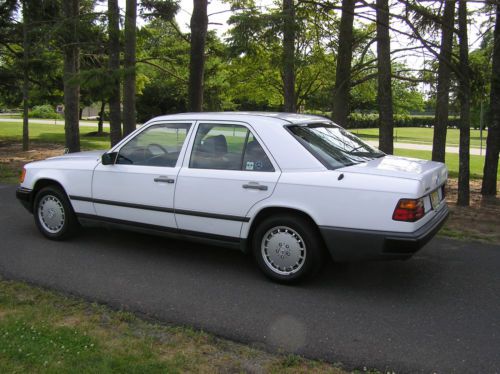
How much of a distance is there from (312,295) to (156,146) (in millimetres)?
2396

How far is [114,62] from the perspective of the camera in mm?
12648

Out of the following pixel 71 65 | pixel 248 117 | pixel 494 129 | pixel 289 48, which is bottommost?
pixel 248 117

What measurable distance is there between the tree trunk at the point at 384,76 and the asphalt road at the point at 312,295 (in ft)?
13.1

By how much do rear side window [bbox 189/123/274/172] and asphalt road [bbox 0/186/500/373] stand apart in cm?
111

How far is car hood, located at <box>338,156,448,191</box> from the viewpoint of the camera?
14.3ft

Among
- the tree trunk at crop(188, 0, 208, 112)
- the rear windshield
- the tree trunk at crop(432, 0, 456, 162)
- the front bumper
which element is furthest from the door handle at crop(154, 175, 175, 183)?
the tree trunk at crop(188, 0, 208, 112)

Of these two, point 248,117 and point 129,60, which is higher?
point 129,60

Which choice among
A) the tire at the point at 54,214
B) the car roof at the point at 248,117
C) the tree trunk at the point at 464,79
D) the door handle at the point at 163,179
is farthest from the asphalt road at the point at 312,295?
the tree trunk at the point at 464,79

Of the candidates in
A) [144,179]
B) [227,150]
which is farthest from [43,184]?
[227,150]

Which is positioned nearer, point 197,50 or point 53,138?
point 197,50

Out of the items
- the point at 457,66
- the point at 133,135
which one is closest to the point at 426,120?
the point at 457,66

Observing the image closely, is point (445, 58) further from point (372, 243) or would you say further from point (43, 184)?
point (43, 184)

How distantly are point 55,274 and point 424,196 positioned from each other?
→ 11.9ft

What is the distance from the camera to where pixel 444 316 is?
13.2 feet
